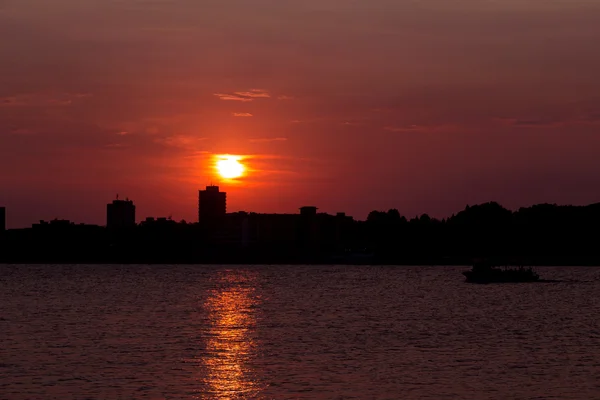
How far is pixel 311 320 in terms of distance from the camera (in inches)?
4636

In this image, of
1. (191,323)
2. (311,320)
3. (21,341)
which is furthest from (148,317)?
(21,341)

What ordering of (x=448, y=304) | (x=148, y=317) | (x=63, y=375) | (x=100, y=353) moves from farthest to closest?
(x=448, y=304), (x=148, y=317), (x=100, y=353), (x=63, y=375)

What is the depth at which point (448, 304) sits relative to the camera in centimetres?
15525

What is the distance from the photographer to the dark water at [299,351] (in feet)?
203

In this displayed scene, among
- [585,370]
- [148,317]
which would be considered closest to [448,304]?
[148,317]

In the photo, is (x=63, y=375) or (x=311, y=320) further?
(x=311, y=320)

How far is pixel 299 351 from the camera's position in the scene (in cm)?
8194

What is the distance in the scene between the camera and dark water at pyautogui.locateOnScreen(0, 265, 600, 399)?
2436 inches

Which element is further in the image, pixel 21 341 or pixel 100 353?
pixel 21 341

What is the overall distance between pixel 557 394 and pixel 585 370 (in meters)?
11.1

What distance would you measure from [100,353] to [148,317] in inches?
1625

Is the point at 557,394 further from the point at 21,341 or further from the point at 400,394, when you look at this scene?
the point at 21,341

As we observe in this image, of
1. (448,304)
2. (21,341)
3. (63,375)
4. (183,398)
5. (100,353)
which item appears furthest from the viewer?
(448,304)

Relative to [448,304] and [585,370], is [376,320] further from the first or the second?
[585,370]
